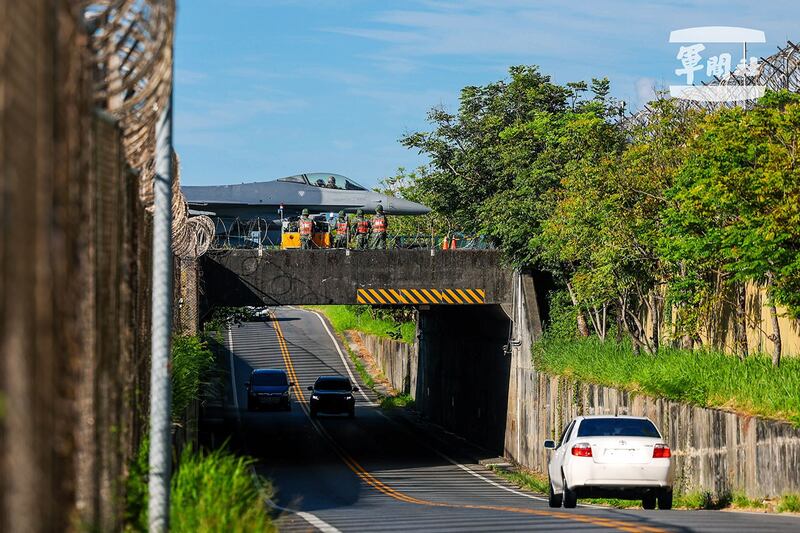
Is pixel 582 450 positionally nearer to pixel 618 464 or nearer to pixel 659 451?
pixel 618 464

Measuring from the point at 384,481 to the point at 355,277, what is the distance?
7.93 metres

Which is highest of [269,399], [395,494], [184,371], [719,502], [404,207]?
[404,207]

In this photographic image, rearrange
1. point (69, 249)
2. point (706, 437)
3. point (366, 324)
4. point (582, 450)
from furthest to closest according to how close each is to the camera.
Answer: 1. point (366, 324)
2. point (706, 437)
3. point (582, 450)
4. point (69, 249)

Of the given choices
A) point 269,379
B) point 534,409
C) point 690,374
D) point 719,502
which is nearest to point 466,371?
point 534,409

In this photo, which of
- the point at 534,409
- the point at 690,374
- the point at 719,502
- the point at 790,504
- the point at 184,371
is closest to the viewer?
the point at 184,371

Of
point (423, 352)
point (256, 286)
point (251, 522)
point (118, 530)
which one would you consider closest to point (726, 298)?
point (256, 286)

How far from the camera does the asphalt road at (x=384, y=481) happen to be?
16.5 meters

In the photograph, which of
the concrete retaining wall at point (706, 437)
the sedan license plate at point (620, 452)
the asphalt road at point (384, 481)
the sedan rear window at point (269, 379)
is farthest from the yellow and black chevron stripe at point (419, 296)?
the sedan license plate at point (620, 452)

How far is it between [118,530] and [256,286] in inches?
1311

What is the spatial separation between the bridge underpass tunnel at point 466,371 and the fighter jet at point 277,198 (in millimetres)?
6082

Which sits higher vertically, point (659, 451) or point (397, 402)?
point (659, 451)

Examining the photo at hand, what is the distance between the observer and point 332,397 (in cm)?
6012

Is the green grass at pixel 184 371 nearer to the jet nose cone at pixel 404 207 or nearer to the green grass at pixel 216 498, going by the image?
the green grass at pixel 216 498

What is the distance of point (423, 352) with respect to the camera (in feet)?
207
